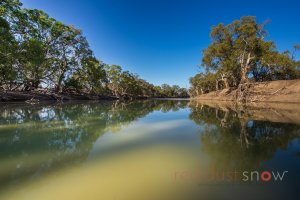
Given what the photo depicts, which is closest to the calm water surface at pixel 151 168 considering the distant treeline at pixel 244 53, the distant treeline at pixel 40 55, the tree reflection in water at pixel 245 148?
the tree reflection in water at pixel 245 148

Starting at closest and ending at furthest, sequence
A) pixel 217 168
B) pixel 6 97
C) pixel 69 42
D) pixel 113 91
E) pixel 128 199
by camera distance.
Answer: pixel 128 199 → pixel 217 168 → pixel 6 97 → pixel 69 42 → pixel 113 91

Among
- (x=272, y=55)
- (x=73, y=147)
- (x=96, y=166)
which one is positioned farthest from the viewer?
(x=272, y=55)

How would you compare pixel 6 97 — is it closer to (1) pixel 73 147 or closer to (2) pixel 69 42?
(2) pixel 69 42

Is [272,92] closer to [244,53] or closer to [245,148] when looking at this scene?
[244,53]

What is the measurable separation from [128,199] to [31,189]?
1.43m

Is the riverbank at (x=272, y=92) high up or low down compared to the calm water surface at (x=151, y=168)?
up

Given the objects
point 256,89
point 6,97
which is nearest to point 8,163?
point 6,97

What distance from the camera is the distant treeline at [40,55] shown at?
65.5ft

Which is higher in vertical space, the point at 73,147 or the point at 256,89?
the point at 256,89

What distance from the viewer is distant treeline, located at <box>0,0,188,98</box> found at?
1997 centimetres

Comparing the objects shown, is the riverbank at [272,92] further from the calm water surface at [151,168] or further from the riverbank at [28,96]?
the riverbank at [28,96]

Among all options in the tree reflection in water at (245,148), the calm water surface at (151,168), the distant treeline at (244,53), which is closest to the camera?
the calm water surface at (151,168)

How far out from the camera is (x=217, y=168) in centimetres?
323

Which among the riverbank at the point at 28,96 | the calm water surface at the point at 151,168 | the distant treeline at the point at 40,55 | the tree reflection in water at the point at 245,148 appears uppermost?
the distant treeline at the point at 40,55
